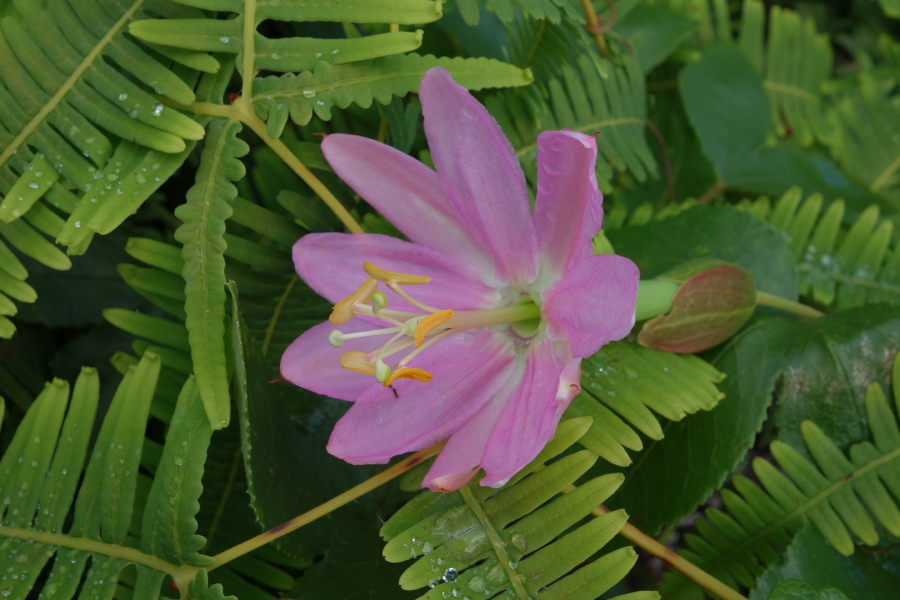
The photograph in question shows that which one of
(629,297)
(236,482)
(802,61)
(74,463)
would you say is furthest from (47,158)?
(802,61)

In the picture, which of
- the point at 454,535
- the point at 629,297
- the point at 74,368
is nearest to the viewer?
the point at 629,297

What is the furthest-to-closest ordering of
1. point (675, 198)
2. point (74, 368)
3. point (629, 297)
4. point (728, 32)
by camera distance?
point (728, 32), point (675, 198), point (74, 368), point (629, 297)

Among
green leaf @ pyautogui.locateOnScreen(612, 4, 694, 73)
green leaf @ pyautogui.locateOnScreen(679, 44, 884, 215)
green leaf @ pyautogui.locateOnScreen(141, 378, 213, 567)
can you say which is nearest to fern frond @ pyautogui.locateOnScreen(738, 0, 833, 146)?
green leaf @ pyautogui.locateOnScreen(679, 44, 884, 215)

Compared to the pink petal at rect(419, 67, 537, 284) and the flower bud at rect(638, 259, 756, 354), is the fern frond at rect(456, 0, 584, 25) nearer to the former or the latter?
the pink petal at rect(419, 67, 537, 284)

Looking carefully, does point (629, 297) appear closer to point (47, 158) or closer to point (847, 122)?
point (47, 158)

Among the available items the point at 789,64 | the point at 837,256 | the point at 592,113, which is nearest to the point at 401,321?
the point at 592,113

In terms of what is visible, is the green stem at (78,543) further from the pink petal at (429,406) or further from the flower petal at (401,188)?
the flower petal at (401,188)
